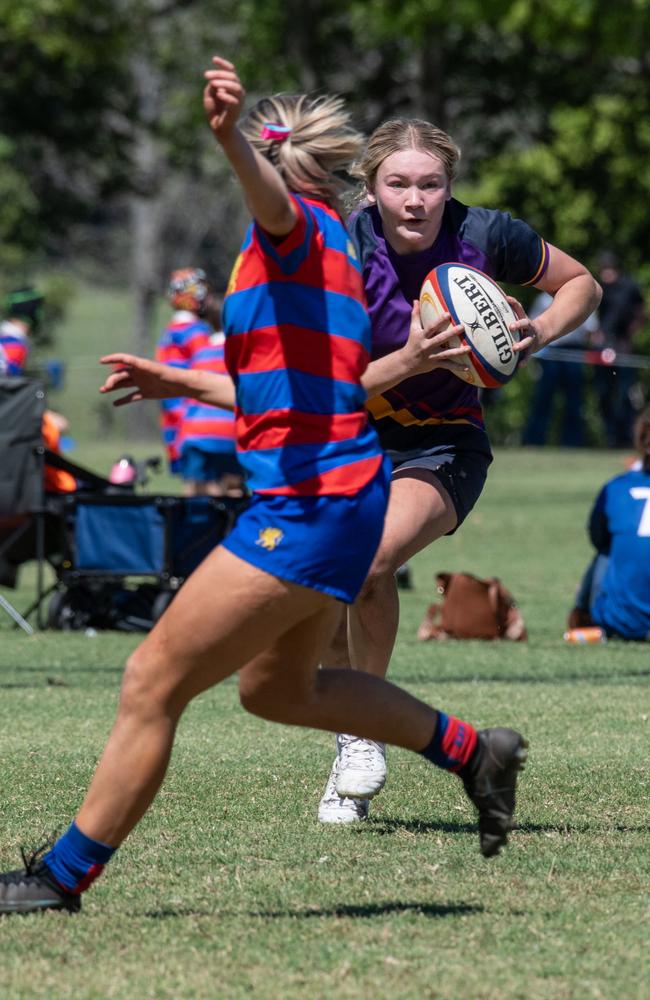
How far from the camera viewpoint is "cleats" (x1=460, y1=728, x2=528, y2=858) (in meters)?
4.55

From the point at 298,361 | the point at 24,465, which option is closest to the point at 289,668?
the point at 298,361

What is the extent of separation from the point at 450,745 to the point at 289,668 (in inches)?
19.6

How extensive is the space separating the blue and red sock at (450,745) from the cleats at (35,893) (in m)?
0.96

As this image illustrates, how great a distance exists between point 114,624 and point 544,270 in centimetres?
569

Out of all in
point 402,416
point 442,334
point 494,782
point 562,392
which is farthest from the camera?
point 562,392

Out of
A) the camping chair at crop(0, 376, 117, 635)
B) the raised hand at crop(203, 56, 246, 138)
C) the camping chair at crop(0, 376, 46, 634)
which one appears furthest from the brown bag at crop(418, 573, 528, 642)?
the raised hand at crop(203, 56, 246, 138)

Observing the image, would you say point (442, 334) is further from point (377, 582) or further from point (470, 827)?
point (470, 827)

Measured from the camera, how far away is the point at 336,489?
4.14m

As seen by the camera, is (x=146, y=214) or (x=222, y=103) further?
(x=146, y=214)

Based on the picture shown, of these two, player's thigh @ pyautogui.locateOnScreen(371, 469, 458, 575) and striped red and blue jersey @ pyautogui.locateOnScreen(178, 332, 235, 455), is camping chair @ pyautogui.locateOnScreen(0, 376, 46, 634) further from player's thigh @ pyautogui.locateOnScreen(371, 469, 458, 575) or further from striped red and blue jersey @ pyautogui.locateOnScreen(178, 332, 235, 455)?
player's thigh @ pyautogui.locateOnScreen(371, 469, 458, 575)

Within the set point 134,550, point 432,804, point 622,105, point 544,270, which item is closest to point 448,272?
point 544,270

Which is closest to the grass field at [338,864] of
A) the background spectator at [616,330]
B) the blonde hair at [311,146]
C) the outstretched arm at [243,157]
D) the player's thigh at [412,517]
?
the player's thigh at [412,517]

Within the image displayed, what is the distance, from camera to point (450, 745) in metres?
4.55

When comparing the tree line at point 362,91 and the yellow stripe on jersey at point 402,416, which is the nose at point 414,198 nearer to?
the yellow stripe on jersey at point 402,416
